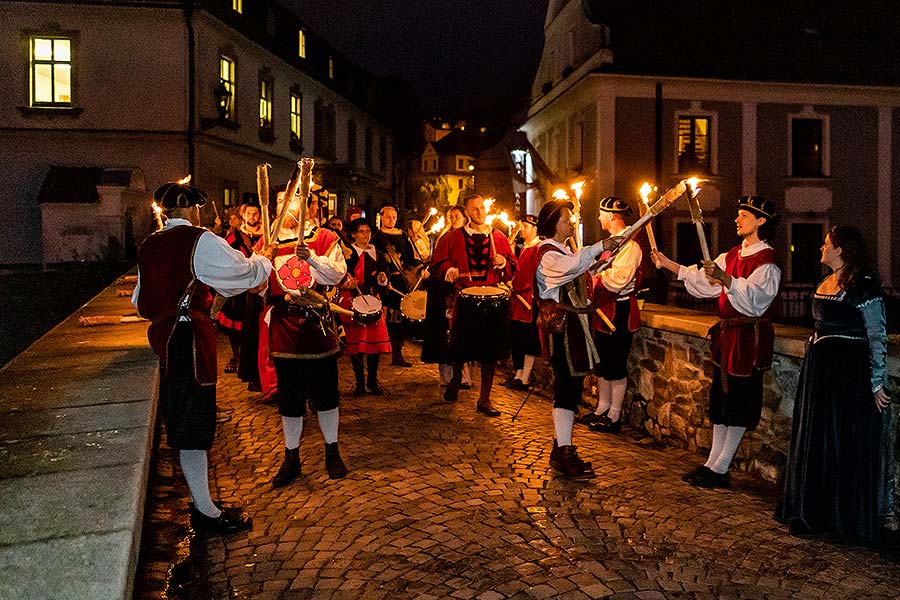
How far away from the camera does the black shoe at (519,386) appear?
882cm

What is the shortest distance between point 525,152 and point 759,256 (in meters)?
23.5

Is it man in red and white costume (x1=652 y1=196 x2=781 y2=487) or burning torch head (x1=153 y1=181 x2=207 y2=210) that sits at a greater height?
burning torch head (x1=153 y1=181 x2=207 y2=210)

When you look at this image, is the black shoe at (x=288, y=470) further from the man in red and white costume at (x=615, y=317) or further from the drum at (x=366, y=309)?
the man in red and white costume at (x=615, y=317)

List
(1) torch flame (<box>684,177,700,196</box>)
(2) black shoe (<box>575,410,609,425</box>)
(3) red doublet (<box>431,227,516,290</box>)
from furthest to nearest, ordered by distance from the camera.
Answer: (3) red doublet (<box>431,227,516,290</box>), (2) black shoe (<box>575,410,609,425</box>), (1) torch flame (<box>684,177,700,196</box>)

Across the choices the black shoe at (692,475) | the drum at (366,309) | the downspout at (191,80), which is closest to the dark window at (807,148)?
the downspout at (191,80)

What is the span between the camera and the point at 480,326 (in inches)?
296

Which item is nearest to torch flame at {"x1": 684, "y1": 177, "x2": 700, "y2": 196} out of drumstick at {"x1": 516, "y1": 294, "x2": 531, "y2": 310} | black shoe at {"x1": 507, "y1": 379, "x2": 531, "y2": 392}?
drumstick at {"x1": 516, "y1": 294, "x2": 531, "y2": 310}

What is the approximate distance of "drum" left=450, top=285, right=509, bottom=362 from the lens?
24.6 ft

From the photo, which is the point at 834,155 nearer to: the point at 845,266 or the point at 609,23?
the point at 609,23

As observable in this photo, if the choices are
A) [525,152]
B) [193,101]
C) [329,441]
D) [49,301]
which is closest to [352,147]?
[525,152]

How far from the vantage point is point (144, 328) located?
25.4 ft

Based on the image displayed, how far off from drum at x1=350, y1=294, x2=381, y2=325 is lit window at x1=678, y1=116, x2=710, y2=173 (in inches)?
683

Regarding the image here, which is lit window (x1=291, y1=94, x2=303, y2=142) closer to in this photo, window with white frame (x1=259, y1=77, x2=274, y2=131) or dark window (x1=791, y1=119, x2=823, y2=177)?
window with white frame (x1=259, y1=77, x2=274, y2=131)

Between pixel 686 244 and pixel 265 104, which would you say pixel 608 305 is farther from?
pixel 265 104
